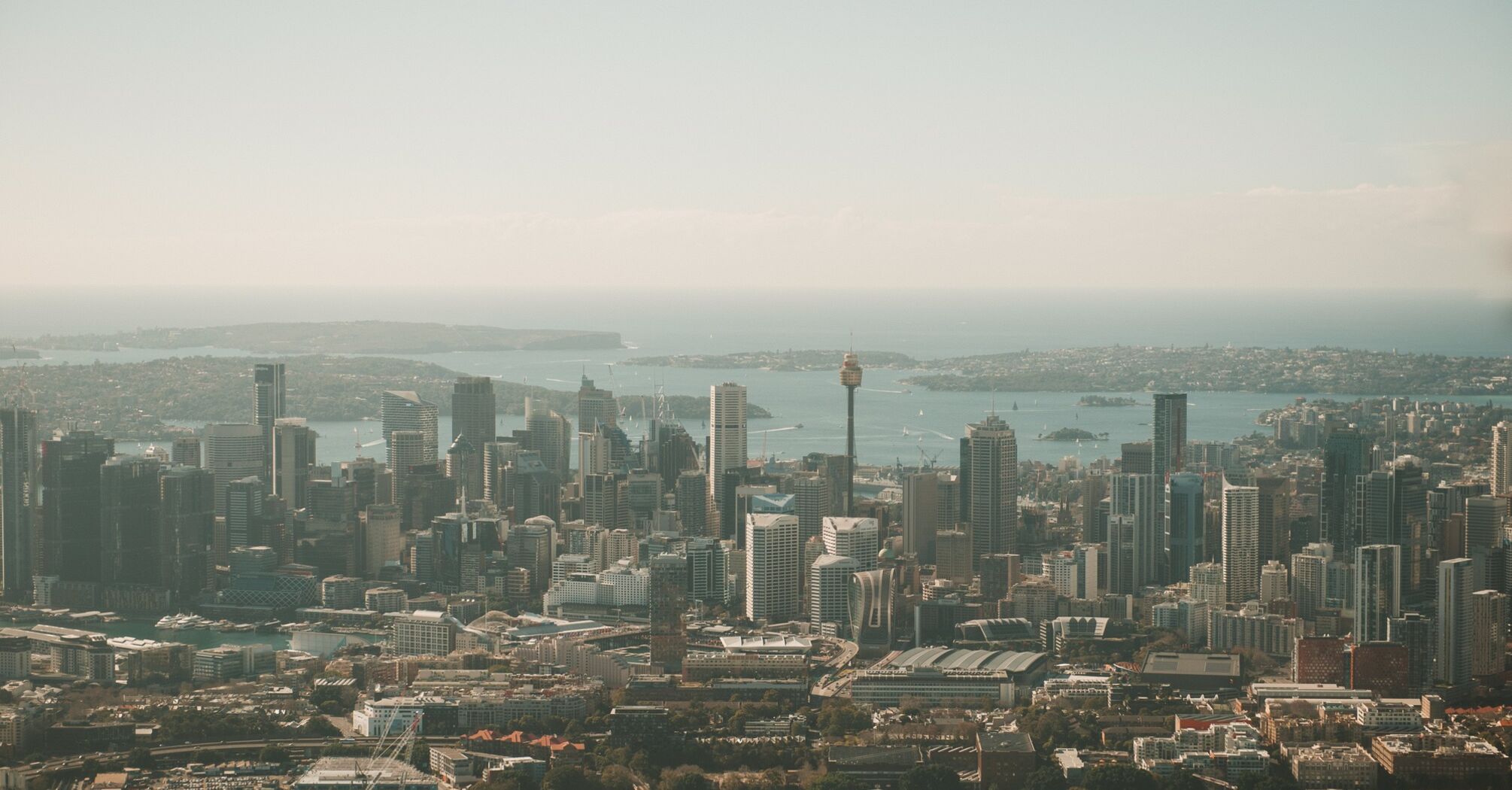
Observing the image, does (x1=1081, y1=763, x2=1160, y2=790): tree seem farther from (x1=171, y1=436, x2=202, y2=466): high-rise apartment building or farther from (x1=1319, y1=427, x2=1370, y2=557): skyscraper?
(x1=171, y1=436, x2=202, y2=466): high-rise apartment building

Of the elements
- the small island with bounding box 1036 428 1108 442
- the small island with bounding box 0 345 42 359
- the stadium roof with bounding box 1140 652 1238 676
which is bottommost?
the stadium roof with bounding box 1140 652 1238 676

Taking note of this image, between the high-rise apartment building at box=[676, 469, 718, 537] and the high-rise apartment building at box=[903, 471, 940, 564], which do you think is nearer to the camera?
the high-rise apartment building at box=[903, 471, 940, 564]

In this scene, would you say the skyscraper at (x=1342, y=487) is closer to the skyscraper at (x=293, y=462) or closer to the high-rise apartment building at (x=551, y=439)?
the high-rise apartment building at (x=551, y=439)

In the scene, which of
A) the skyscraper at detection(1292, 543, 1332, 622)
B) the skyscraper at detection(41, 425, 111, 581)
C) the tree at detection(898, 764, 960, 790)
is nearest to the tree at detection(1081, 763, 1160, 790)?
the tree at detection(898, 764, 960, 790)

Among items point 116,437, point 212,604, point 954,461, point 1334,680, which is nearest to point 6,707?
point 212,604

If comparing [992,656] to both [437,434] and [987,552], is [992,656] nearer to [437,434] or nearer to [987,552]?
[987,552]

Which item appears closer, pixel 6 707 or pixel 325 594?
pixel 6 707

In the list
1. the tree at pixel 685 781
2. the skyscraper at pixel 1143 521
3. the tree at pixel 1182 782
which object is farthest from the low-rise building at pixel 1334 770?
the skyscraper at pixel 1143 521
